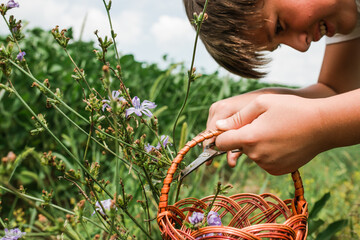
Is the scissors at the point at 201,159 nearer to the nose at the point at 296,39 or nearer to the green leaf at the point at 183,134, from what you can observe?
the green leaf at the point at 183,134

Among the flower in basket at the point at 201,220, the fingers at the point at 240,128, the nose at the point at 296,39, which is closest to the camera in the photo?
the flower in basket at the point at 201,220

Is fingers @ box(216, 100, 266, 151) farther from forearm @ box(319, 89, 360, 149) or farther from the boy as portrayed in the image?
forearm @ box(319, 89, 360, 149)

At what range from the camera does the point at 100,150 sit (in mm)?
2086

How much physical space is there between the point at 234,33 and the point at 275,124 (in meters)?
0.62

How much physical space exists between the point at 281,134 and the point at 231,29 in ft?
2.10

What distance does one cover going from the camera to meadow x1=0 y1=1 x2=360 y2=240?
793mm

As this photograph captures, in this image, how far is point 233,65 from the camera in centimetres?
144

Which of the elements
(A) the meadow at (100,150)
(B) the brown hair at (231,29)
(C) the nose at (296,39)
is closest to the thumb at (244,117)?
(A) the meadow at (100,150)

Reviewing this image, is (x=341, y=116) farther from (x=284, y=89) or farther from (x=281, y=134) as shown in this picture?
(x=284, y=89)

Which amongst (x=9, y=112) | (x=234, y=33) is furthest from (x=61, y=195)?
(x=234, y=33)

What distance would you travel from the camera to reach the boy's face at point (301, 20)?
1.29m

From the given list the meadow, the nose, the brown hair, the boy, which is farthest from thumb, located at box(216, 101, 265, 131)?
the nose

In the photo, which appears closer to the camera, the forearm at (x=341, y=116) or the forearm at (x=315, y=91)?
the forearm at (x=341, y=116)

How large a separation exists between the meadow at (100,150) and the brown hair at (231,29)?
0.68 feet
